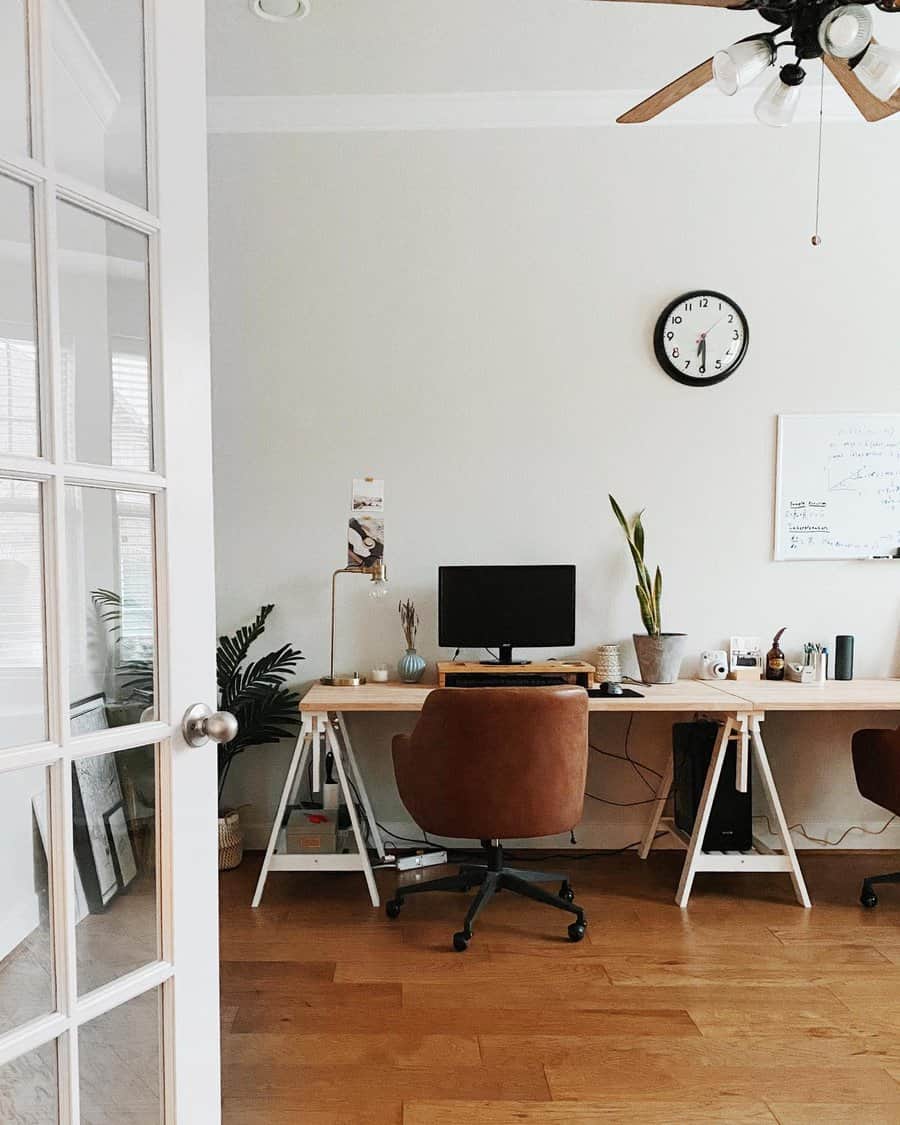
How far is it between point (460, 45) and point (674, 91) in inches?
48.9

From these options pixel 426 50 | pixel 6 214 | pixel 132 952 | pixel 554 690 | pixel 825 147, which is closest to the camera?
pixel 6 214

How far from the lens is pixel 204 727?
1.34 m

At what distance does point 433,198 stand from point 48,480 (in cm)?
285

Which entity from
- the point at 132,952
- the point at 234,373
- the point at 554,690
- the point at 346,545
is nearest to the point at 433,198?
the point at 234,373

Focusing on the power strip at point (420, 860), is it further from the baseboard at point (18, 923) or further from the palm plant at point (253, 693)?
the baseboard at point (18, 923)

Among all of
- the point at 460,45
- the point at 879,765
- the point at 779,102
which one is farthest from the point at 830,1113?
the point at 460,45

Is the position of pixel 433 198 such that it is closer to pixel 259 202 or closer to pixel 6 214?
pixel 259 202

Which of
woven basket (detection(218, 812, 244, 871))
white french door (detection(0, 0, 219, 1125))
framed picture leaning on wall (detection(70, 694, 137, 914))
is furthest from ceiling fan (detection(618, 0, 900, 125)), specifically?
woven basket (detection(218, 812, 244, 871))

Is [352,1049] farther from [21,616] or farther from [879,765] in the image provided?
[879,765]

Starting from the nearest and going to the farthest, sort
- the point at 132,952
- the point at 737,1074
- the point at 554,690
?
the point at 132,952 < the point at 737,1074 < the point at 554,690

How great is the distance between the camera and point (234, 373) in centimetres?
362

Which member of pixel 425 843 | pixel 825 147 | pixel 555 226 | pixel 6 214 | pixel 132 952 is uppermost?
pixel 825 147

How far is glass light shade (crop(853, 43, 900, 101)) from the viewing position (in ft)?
6.25

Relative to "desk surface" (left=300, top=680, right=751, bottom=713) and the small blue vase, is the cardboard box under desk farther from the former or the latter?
the small blue vase
